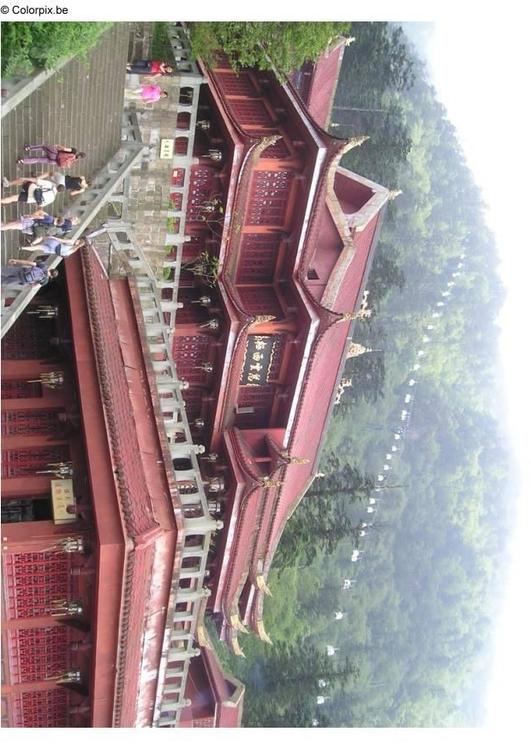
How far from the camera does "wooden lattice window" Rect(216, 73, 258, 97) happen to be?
Answer: 20.9 m

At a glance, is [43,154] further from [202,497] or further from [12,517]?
[202,497]

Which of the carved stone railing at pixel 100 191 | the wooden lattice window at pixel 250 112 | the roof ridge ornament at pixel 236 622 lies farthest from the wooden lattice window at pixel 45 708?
the wooden lattice window at pixel 250 112

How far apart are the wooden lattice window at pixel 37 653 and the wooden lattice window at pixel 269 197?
1216cm

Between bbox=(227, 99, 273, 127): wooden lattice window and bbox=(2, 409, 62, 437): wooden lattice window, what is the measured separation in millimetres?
10093

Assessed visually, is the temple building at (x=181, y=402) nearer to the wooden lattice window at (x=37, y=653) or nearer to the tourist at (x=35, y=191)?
the wooden lattice window at (x=37, y=653)

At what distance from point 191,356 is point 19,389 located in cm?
574

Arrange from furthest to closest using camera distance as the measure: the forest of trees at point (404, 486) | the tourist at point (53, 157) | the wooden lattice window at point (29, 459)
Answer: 1. the forest of trees at point (404, 486)
2. the wooden lattice window at point (29, 459)
3. the tourist at point (53, 157)

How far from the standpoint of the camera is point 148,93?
1659cm

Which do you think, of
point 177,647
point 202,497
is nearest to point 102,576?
point 202,497

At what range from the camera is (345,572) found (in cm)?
3953

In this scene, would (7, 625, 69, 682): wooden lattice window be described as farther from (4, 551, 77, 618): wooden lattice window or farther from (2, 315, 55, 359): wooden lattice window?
(2, 315, 55, 359): wooden lattice window

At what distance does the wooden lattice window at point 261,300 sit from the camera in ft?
66.6

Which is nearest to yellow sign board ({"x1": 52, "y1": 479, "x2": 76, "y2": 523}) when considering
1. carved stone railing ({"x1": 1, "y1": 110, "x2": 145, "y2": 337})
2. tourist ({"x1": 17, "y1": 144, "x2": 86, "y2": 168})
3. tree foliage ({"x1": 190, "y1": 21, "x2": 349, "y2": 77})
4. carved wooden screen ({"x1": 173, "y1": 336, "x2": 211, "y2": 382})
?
carved stone railing ({"x1": 1, "y1": 110, "x2": 145, "y2": 337})

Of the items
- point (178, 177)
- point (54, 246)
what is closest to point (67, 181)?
point (54, 246)
